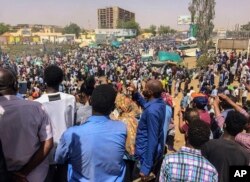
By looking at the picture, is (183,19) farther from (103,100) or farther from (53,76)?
(103,100)

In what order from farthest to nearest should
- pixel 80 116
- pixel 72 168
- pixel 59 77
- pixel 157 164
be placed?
pixel 157 164
pixel 80 116
pixel 59 77
pixel 72 168

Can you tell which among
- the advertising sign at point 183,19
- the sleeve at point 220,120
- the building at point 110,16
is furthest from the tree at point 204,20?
the building at point 110,16

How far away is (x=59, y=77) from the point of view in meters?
3.05

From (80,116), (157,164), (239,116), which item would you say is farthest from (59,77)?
(239,116)

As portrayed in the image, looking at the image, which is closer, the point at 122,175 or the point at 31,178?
the point at 31,178

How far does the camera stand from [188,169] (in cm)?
228

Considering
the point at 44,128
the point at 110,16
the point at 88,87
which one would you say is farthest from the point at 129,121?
the point at 110,16

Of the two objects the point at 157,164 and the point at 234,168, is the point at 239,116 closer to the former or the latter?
the point at 234,168

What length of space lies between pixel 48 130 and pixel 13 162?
0.33 meters

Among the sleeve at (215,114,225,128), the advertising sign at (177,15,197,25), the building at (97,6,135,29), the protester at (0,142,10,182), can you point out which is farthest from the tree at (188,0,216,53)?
the building at (97,6,135,29)

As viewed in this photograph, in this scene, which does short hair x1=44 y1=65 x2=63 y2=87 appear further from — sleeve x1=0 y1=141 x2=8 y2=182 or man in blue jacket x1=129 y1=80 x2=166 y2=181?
sleeve x1=0 y1=141 x2=8 y2=182

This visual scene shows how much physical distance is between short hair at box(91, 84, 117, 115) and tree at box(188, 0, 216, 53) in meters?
31.6

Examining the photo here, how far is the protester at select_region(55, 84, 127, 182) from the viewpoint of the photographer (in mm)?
2451

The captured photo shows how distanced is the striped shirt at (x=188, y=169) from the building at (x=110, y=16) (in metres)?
176
